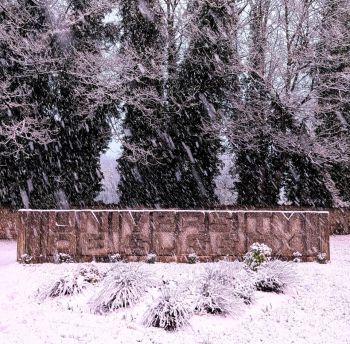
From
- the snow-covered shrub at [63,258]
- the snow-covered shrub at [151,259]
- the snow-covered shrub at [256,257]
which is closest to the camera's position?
the snow-covered shrub at [256,257]

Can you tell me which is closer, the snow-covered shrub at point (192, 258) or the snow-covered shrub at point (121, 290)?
the snow-covered shrub at point (121, 290)

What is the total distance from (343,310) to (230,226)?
394cm

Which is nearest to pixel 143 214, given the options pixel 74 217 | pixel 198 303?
pixel 74 217

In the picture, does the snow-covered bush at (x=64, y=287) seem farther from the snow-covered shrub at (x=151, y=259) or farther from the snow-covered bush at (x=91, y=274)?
the snow-covered shrub at (x=151, y=259)

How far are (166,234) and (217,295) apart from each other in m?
4.03

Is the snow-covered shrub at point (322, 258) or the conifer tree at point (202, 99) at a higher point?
the conifer tree at point (202, 99)

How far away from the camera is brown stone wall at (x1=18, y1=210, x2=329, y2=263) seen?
34.4 ft

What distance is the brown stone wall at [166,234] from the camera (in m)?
→ 10.5

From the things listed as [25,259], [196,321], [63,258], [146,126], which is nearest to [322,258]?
[196,321]

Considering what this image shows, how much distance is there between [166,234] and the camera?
10594 mm

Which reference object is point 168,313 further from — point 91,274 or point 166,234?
point 166,234

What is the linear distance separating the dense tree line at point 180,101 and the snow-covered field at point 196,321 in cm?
975

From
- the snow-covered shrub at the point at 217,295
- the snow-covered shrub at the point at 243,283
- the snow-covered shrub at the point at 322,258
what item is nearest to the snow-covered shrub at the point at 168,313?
the snow-covered shrub at the point at 217,295

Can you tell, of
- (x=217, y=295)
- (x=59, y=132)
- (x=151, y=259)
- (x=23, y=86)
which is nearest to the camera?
(x=217, y=295)
